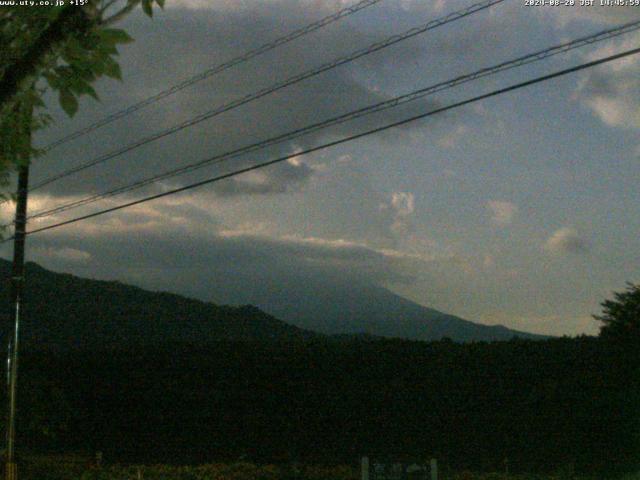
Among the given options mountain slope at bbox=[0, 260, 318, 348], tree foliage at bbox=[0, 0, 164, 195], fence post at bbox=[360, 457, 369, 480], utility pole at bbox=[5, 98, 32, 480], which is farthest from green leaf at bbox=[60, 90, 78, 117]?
mountain slope at bbox=[0, 260, 318, 348]

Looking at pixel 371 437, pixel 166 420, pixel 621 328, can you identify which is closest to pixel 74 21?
pixel 621 328

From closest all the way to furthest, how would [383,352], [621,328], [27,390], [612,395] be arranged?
1. [621,328]
2. [612,395]
3. [383,352]
4. [27,390]

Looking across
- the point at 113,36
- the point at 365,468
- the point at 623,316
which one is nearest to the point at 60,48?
the point at 113,36

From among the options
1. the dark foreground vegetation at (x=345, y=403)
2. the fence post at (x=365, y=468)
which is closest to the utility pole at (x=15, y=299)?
the dark foreground vegetation at (x=345, y=403)

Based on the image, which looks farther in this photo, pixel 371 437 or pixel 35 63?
pixel 371 437

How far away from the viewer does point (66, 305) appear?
42.6 m

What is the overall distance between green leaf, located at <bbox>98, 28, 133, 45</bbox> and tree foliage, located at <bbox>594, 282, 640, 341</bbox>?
12.3 m

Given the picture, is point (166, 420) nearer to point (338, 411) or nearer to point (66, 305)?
point (338, 411)

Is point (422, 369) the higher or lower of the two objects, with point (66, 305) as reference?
lower

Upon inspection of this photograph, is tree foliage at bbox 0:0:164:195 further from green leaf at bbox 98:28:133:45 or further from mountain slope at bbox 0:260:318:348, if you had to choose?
mountain slope at bbox 0:260:318:348

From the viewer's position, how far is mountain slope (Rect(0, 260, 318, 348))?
39375 millimetres

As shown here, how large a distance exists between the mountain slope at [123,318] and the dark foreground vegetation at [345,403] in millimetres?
14699

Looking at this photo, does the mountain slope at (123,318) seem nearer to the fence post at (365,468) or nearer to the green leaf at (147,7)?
the fence post at (365,468)

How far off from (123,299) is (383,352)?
92.1 feet
